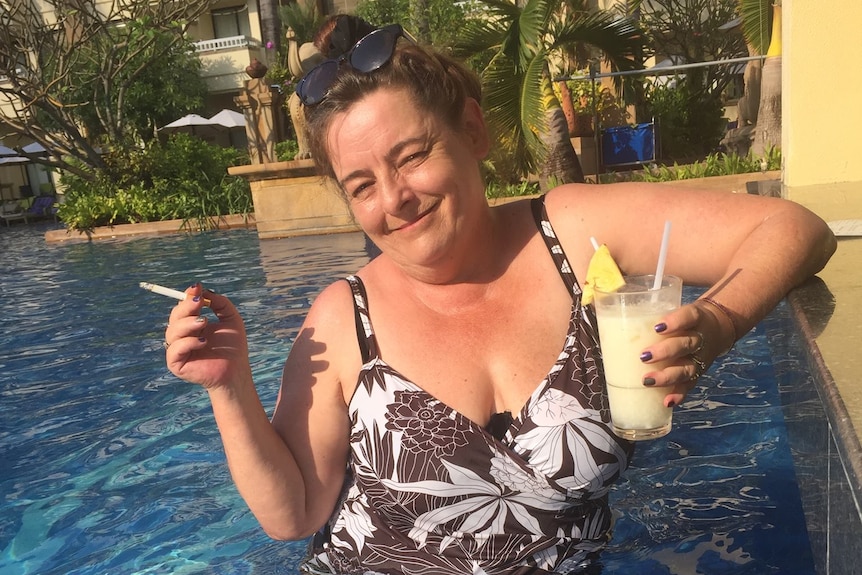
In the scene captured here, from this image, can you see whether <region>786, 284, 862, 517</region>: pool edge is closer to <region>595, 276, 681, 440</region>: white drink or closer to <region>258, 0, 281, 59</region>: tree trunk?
<region>595, 276, 681, 440</region>: white drink

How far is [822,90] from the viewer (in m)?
4.99

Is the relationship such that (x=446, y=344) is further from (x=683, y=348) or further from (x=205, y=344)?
(x=683, y=348)

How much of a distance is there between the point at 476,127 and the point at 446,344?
1.86 feet

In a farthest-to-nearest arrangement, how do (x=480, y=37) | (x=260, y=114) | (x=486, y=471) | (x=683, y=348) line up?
1. (x=260, y=114)
2. (x=480, y=37)
3. (x=486, y=471)
4. (x=683, y=348)

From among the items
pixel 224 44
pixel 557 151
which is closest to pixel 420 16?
pixel 557 151

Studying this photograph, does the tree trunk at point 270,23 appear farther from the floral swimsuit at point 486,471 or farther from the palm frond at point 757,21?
the floral swimsuit at point 486,471

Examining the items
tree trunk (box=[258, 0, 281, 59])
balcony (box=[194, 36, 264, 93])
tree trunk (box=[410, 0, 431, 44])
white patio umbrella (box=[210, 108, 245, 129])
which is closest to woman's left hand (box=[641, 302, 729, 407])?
tree trunk (box=[410, 0, 431, 44])

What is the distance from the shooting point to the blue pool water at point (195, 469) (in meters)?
2.65

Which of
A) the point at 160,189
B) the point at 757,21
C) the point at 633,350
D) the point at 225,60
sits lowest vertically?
the point at 160,189

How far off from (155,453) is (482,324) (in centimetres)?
277

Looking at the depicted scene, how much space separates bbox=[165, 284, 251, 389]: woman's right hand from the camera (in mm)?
1641

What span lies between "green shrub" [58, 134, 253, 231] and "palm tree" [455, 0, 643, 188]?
6.90 metres

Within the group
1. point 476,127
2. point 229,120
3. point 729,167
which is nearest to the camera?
point 476,127

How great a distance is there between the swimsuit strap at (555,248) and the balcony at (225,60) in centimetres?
3093
